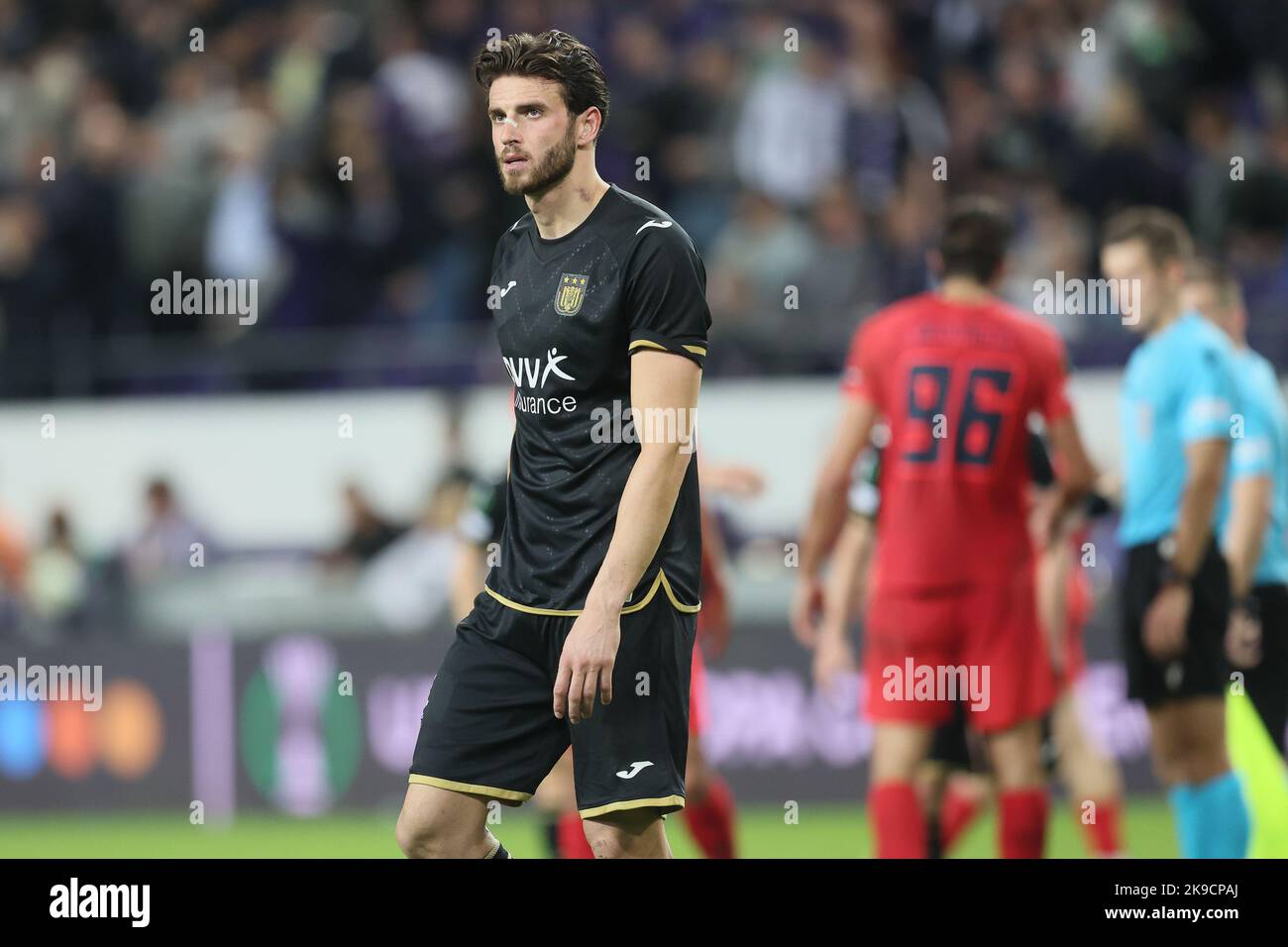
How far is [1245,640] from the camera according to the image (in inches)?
268

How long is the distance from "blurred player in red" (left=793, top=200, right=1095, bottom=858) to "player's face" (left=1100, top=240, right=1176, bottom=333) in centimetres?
35

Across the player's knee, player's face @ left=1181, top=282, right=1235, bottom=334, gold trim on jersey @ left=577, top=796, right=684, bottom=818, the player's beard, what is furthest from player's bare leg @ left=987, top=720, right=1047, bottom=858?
the player's beard

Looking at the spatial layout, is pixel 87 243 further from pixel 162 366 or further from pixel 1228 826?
pixel 1228 826

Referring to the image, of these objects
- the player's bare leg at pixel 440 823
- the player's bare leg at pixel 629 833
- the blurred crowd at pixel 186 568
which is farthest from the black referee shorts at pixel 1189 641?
the blurred crowd at pixel 186 568

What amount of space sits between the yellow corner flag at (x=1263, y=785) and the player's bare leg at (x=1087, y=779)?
39.6 inches

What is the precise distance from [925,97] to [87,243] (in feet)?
17.3

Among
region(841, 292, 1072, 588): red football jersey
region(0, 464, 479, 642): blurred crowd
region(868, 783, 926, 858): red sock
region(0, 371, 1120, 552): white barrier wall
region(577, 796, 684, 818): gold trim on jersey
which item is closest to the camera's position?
region(577, 796, 684, 818): gold trim on jersey

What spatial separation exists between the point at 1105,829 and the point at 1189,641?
1511 mm

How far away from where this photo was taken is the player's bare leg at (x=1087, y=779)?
769 cm

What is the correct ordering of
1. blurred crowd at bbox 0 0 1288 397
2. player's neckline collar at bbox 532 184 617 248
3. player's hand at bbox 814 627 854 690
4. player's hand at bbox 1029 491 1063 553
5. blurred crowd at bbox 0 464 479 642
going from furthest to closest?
blurred crowd at bbox 0 0 1288 397
blurred crowd at bbox 0 464 479 642
player's hand at bbox 814 627 854 690
player's hand at bbox 1029 491 1063 553
player's neckline collar at bbox 532 184 617 248

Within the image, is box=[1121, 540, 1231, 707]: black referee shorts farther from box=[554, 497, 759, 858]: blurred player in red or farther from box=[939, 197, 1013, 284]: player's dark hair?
box=[554, 497, 759, 858]: blurred player in red

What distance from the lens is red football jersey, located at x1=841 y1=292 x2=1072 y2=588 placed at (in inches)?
257

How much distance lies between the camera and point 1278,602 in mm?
6824
